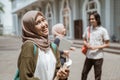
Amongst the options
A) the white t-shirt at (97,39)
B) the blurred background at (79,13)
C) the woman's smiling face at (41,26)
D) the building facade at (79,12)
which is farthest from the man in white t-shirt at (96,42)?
the building facade at (79,12)

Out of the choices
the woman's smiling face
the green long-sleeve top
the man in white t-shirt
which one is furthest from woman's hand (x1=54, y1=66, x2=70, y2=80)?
the man in white t-shirt

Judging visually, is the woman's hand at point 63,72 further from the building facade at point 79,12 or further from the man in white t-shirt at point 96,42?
the building facade at point 79,12

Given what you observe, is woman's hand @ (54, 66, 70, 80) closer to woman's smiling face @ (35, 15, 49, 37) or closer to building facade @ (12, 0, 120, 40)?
woman's smiling face @ (35, 15, 49, 37)

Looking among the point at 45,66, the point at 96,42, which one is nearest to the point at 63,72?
the point at 45,66

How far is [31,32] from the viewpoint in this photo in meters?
2.17

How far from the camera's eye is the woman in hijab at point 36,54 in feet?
6.87

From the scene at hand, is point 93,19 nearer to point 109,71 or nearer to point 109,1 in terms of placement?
point 109,71

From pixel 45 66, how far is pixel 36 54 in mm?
119

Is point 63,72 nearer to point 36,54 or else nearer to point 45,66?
point 45,66

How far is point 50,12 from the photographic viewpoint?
95.2 ft

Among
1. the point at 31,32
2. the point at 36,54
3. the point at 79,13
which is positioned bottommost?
the point at 36,54

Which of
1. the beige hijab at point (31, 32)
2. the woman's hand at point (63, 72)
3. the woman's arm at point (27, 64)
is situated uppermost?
the beige hijab at point (31, 32)

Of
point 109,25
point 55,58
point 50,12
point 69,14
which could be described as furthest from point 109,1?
point 55,58

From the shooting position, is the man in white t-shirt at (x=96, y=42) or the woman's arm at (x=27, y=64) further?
the man in white t-shirt at (x=96, y=42)
